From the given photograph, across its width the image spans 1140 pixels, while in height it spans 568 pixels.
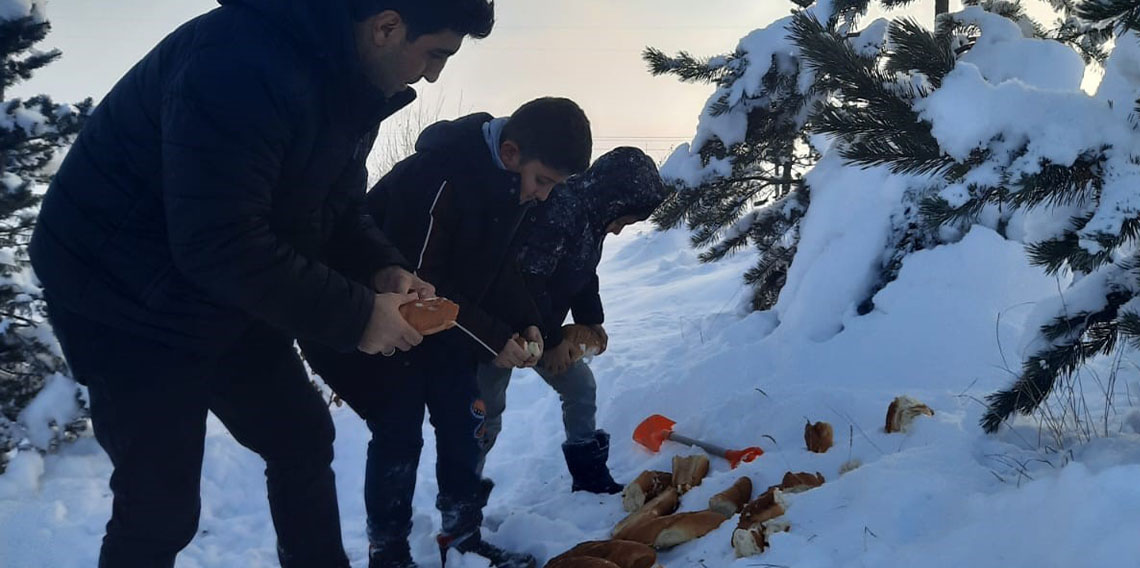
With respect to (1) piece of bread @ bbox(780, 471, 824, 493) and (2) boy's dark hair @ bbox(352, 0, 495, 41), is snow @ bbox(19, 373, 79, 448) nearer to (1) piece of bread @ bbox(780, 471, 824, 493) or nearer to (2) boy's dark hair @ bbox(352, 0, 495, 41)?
(2) boy's dark hair @ bbox(352, 0, 495, 41)

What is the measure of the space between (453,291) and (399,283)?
474mm

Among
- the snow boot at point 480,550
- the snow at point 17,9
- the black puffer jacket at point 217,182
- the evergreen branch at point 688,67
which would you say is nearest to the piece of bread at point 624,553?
the snow boot at point 480,550

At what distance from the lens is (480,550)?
2730 millimetres

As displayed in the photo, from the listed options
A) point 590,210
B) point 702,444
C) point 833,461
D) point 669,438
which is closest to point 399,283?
point 590,210

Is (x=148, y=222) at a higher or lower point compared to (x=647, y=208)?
Answer: lower

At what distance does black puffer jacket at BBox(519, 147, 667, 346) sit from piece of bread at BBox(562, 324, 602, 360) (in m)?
0.05

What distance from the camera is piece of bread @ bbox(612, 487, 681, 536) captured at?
2.62 meters

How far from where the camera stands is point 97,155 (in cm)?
168

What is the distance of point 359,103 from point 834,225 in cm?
345

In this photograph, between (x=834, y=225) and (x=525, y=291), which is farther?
(x=834, y=225)

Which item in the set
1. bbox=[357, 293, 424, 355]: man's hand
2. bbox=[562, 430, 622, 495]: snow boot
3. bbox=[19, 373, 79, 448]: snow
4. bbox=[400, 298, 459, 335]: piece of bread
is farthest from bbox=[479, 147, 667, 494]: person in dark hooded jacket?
bbox=[19, 373, 79, 448]: snow

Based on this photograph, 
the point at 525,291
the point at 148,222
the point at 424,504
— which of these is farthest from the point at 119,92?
the point at 424,504

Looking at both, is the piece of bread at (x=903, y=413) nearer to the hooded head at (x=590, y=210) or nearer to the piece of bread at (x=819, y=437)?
the piece of bread at (x=819, y=437)

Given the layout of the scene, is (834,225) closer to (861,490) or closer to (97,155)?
(861,490)
